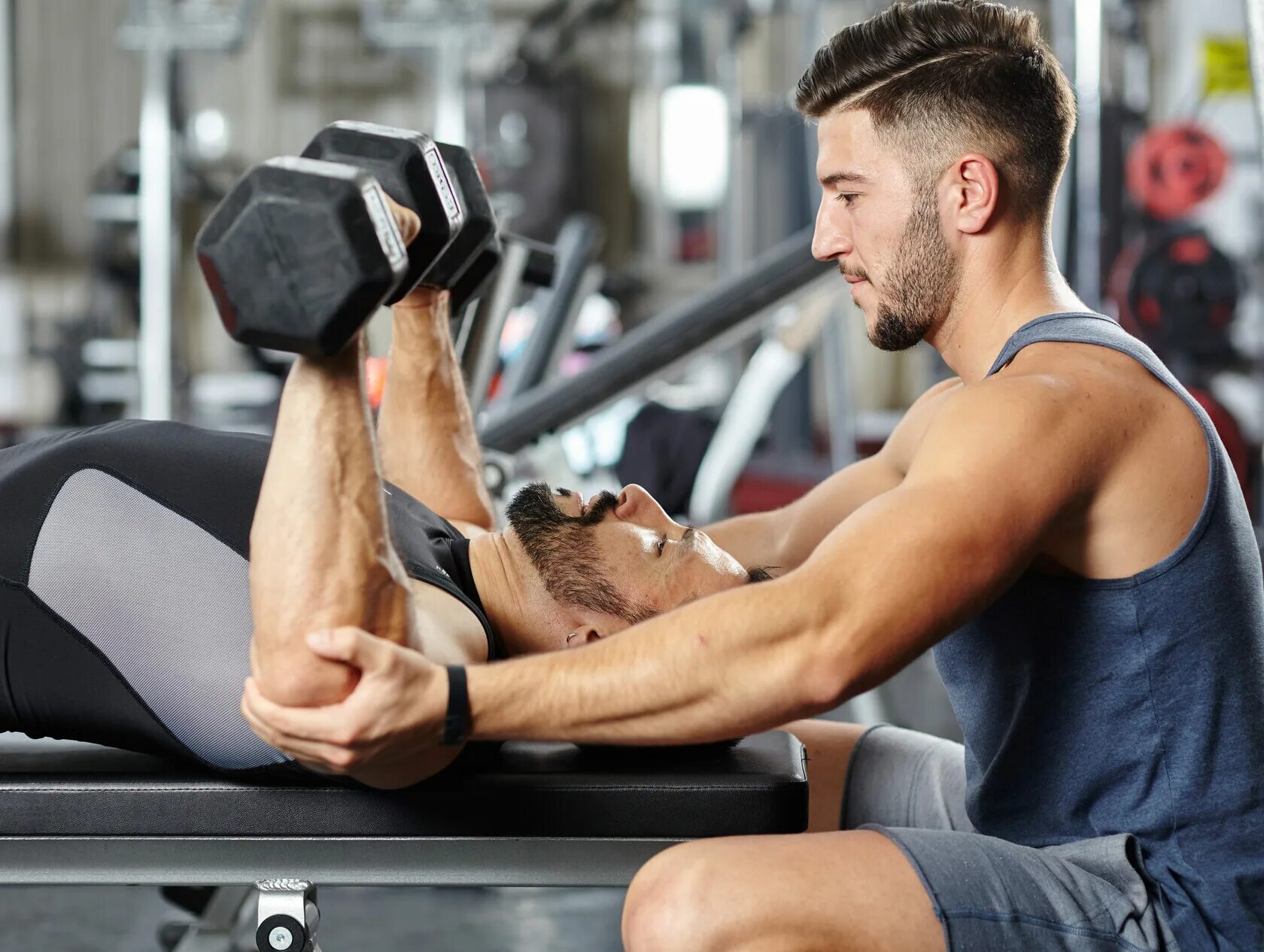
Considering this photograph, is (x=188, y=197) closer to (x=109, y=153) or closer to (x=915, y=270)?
(x=109, y=153)

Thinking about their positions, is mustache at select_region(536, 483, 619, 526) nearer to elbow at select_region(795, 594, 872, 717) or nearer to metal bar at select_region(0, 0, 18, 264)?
elbow at select_region(795, 594, 872, 717)

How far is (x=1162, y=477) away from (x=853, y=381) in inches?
251

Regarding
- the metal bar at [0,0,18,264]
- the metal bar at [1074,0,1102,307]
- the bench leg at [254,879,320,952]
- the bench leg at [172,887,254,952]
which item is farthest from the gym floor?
the metal bar at [0,0,18,264]

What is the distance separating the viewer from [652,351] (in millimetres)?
2316

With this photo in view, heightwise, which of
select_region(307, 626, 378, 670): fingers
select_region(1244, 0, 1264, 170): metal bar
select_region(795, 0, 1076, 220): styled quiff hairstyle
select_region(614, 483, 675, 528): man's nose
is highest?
select_region(1244, 0, 1264, 170): metal bar

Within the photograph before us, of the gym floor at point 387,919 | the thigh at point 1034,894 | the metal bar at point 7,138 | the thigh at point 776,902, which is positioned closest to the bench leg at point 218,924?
the gym floor at point 387,919

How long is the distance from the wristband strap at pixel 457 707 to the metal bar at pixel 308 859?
20cm

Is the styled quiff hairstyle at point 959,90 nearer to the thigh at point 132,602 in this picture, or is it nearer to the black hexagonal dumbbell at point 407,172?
the black hexagonal dumbbell at point 407,172

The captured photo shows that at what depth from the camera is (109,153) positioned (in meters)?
8.04

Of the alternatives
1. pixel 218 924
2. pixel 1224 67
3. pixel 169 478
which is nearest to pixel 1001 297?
pixel 169 478

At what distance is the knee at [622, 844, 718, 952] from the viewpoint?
1.09 meters

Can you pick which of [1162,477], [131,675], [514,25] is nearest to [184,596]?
[131,675]

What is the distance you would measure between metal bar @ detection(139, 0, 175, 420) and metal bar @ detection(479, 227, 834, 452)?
1426 mm

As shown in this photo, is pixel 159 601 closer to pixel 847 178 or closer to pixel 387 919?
pixel 847 178
